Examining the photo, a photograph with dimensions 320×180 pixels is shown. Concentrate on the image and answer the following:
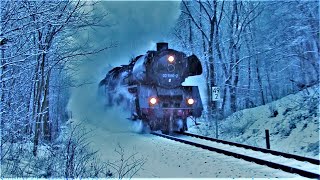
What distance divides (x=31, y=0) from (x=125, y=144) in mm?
5545

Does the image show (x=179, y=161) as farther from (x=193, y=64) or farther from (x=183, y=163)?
(x=193, y=64)

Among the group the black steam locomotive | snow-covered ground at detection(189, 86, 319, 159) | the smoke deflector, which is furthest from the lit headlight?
snow-covered ground at detection(189, 86, 319, 159)

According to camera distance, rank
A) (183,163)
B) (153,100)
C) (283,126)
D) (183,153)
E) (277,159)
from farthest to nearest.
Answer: (153,100) < (283,126) < (183,153) < (277,159) < (183,163)

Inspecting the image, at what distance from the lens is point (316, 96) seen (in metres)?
13.0

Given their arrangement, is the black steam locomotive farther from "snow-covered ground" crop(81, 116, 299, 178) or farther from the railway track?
the railway track

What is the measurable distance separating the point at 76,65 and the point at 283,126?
879cm

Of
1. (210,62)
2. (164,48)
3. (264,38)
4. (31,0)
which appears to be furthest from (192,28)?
(31,0)

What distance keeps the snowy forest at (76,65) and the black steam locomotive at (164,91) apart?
2.52 metres

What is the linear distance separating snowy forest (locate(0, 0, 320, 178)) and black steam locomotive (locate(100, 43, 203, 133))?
252 cm

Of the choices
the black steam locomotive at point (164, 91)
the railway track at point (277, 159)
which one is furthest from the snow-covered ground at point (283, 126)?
the black steam locomotive at point (164, 91)

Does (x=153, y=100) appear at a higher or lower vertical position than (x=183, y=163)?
higher

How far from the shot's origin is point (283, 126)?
12.8 meters

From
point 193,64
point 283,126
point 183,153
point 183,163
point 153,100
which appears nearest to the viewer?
A: point 183,163

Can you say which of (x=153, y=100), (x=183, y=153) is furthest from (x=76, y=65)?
(x=183, y=153)
